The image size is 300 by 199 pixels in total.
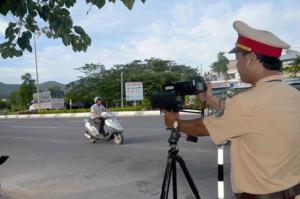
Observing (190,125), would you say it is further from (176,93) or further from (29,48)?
(29,48)

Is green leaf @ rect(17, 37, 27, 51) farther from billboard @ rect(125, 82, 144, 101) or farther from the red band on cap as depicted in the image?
billboard @ rect(125, 82, 144, 101)

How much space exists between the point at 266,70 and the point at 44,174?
17.5ft

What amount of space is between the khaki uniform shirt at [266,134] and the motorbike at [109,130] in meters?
7.61

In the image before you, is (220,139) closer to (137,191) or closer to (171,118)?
(171,118)

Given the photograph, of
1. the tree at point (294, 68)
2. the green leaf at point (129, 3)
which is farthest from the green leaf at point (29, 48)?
the tree at point (294, 68)

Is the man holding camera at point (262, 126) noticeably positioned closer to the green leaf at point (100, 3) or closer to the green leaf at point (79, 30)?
the green leaf at point (100, 3)

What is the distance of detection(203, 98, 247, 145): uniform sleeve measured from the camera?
1.48 meters

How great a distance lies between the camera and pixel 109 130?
30.3ft

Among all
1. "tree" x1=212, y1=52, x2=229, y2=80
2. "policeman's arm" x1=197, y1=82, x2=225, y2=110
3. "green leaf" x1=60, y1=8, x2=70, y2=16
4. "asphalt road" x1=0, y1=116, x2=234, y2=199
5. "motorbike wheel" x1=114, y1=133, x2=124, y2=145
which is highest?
"tree" x1=212, y1=52, x2=229, y2=80

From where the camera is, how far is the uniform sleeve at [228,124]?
1480 mm

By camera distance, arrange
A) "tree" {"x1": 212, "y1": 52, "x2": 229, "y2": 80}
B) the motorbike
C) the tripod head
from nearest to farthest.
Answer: the tripod head
the motorbike
"tree" {"x1": 212, "y1": 52, "x2": 229, "y2": 80}

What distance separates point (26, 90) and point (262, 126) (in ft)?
255

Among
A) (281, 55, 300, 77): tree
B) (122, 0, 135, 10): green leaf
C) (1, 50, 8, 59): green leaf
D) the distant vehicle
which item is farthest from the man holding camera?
the distant vehicle

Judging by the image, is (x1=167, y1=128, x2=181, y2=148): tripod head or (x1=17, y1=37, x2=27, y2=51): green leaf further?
(x1=17, y1=37, x2=27, y2=51): green leaf
